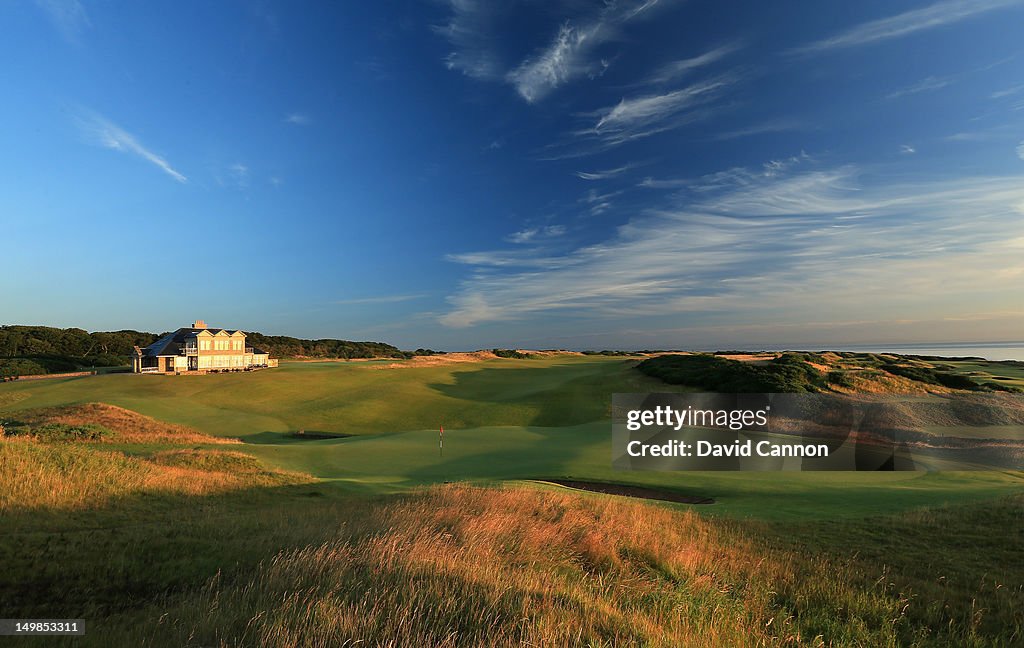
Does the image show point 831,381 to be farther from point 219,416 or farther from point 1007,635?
→ point 219,416

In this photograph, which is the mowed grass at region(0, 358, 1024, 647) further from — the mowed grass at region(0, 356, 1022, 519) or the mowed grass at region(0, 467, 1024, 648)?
the mowed grass at region(0, 356, 1022, 519)

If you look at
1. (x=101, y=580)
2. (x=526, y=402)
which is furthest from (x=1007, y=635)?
(x=526, y=402)

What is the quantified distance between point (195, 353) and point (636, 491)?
6507 cm

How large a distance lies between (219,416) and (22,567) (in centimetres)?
3538

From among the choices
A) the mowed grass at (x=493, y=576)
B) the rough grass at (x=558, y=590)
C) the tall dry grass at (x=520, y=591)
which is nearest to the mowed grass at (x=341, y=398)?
the mowed grass at (x=493, y=576)

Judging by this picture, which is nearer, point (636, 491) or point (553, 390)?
point (636, 491)

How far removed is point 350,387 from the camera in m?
50.9

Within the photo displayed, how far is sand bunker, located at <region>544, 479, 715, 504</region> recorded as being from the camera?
16750mm

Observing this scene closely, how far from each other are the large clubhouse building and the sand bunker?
2388 inches

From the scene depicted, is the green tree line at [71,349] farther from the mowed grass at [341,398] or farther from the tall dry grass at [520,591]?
the tall dry grass at [520,591]

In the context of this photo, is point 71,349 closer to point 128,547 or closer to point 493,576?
point 128,547

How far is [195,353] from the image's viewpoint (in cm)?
6366

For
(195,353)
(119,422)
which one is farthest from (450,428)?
(195,353)

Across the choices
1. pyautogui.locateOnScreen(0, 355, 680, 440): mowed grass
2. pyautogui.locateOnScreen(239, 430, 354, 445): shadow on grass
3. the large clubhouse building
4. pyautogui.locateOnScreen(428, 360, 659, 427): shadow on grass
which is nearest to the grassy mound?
pyautogui.locateOnScreen(428, 360, 659, 427): shadow on grass
